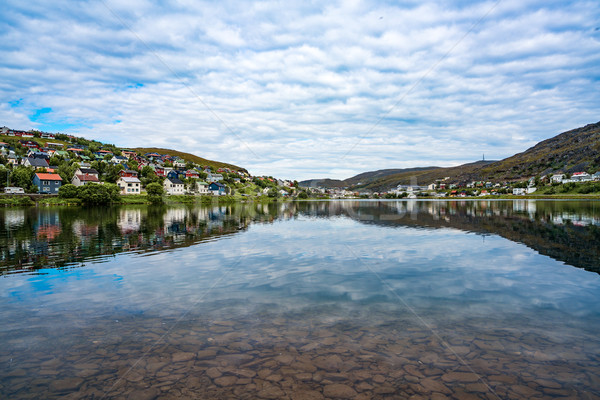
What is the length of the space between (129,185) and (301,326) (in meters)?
166

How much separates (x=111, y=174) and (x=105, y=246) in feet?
527

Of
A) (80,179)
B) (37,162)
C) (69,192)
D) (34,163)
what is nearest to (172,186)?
(80,179)

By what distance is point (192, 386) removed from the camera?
7.11 m

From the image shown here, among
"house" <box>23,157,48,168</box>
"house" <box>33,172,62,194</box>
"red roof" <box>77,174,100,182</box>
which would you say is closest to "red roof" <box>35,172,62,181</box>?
"house" <box>33,172,62,194</box>

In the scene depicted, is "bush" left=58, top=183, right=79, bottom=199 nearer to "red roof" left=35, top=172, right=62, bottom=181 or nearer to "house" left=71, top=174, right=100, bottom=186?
"red roof" left=35, top=172, right=62, bottom=181

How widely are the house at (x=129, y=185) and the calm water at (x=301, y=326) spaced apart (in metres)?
146

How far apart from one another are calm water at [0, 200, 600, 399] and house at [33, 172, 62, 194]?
128353mm

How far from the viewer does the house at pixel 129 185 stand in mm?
153875

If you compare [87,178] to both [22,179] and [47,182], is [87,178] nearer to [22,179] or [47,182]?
[47,182]

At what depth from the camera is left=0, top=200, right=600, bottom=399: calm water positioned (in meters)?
7.22

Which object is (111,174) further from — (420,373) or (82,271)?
(420,373)

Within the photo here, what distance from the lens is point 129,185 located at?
155 metres

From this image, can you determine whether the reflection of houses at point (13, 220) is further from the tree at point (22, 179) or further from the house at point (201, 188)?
the house at point (201, 188)

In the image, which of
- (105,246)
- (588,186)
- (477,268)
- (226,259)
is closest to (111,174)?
(105,246)
